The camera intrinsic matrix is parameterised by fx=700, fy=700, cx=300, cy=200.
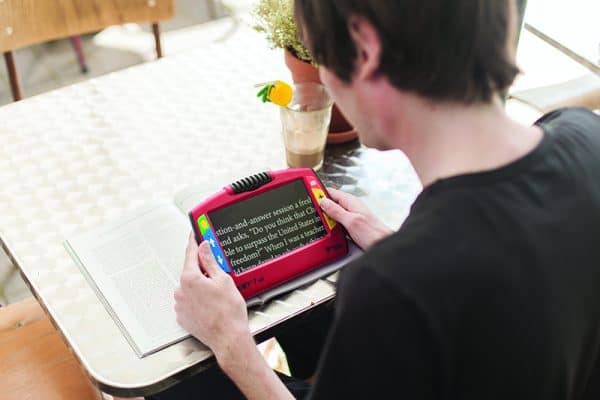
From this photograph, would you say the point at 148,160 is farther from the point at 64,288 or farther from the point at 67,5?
the point at 67,5

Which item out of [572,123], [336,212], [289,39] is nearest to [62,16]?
[289,39]

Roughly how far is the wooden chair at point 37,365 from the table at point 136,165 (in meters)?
0.23

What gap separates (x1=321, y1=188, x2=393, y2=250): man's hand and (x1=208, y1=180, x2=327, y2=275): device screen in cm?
3

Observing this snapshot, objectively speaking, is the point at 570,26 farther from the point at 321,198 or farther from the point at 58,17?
the point at 58,17

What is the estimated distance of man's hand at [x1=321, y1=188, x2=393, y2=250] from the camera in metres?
1.07

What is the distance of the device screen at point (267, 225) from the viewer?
103 centimetres

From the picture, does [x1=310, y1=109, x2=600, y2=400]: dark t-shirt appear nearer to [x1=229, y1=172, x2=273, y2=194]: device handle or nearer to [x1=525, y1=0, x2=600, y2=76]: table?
[x1=229, y1=172, x2=273, y2=194]: device handle

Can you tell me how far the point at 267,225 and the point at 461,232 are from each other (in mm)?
421

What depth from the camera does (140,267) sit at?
1064mm

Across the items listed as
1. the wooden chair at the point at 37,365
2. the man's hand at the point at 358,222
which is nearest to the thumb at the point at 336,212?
the man's hand at the point at 358,222

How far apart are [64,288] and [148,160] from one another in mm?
313

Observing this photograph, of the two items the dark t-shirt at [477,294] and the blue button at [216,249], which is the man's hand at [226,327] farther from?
the dark t-shirt at [477,294]

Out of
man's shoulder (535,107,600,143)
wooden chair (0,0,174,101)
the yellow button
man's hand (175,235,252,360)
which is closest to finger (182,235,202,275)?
man's hand (175,235,252,360)

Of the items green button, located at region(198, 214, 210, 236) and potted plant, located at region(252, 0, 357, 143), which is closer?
green button, located at region(198, 214, 210, 236)
